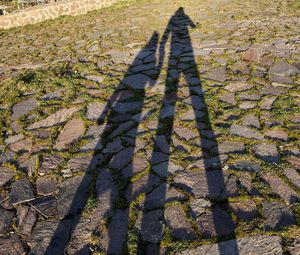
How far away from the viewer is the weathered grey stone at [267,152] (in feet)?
11.7

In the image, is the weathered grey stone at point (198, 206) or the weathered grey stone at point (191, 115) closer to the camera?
the weathered grey stone at point (198, 206)

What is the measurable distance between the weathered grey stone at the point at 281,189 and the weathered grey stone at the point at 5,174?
8.52 ft

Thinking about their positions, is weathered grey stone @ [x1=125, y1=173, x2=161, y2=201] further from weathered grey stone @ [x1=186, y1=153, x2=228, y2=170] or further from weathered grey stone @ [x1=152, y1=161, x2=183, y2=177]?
weathered grey stone @ [x1=186, y1=153, x2=228, y2=170]

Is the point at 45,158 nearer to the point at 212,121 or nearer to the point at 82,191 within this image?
the point at 82,191

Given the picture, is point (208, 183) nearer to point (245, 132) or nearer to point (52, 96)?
point (245, 132)

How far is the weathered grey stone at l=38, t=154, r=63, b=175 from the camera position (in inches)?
146

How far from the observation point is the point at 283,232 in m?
2.71

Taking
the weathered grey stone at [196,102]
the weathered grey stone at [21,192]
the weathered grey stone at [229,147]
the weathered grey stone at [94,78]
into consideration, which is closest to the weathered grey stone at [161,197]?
the weathered grey stone at [229,147]

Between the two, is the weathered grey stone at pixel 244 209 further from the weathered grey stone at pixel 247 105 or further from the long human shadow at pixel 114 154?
the weathered grey stone at pixel 247 105

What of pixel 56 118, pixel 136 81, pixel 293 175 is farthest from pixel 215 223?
pixel 136 81

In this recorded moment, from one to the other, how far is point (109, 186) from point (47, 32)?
7834 millimetres

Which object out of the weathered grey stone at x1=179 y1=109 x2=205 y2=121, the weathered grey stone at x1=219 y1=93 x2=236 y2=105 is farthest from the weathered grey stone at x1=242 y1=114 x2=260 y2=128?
the weathered grey stone at x1=179 y1=109 x2=205 y2=121

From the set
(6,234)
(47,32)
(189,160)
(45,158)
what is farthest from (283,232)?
(47,32)

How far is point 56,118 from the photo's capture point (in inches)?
187
